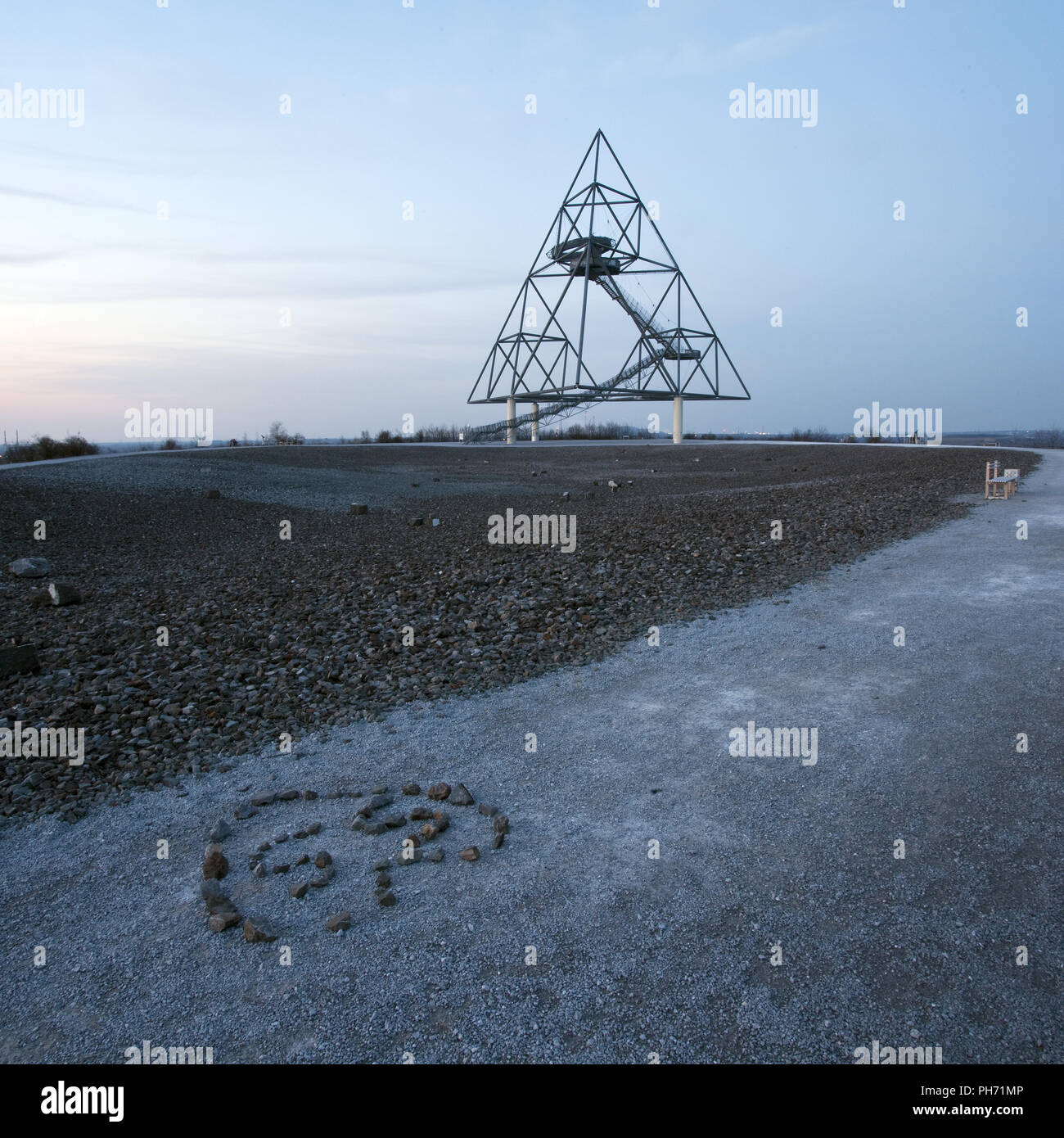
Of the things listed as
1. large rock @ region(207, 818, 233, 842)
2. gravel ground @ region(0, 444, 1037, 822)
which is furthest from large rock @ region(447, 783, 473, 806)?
gravel ground @ region(0, 444, 1037, 822)

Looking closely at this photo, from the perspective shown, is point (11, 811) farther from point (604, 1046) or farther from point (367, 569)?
point (367, 569)

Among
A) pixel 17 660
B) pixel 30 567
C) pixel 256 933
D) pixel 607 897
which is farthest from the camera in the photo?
pixel 30 567

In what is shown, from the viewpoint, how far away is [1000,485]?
16.0m

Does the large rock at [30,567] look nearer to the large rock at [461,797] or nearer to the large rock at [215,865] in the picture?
the large rock at [215,865]

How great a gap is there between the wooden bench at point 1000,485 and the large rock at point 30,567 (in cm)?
1616

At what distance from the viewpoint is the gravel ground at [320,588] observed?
5547 mm

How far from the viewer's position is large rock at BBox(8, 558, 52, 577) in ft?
31.6

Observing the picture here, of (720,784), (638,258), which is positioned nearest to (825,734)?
(720,784)

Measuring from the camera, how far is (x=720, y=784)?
14.2 ft

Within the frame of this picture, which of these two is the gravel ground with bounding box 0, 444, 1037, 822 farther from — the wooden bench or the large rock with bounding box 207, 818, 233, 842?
the wooden bench

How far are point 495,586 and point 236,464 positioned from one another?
729 inches

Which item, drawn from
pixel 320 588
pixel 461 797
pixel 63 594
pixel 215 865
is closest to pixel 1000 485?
pixel 320 588

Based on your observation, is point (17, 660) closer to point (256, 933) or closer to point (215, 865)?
point (215, 865)

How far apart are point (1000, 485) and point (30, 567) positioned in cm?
1732
